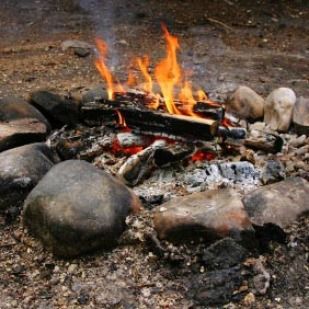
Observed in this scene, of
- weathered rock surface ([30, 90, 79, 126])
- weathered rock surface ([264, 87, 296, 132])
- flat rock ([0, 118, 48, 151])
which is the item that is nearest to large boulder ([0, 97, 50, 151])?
flat rock ([0, 118, 48, 151])

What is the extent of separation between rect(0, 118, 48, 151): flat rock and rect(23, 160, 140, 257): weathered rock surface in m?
0.73

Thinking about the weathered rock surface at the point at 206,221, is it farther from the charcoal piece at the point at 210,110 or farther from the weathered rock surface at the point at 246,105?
the weathered rock surface at the point at 246,105

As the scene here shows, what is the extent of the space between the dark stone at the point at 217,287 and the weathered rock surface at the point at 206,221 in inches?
10.4

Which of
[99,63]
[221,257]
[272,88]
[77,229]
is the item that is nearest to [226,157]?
Answer: [221,257]

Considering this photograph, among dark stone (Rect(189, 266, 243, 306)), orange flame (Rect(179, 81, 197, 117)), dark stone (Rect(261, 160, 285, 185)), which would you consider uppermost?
orange flame (Rect(179, 81, 197, 117))

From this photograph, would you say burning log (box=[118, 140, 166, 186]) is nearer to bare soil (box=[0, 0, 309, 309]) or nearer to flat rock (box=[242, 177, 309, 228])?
bare soil (box=[0, 0, 309, 309])

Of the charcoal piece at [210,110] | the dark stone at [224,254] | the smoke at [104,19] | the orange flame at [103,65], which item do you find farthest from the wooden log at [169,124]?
the smoke at [104,19]

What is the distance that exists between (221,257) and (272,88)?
10.2ft

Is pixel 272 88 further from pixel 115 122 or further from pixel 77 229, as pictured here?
pixel 77 229

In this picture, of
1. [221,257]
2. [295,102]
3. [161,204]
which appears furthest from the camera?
[295,102]

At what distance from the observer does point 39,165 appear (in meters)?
4.28

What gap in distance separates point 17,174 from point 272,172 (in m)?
2.01

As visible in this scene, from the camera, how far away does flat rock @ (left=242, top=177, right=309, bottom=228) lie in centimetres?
385

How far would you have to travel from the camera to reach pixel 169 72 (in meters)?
5.86
